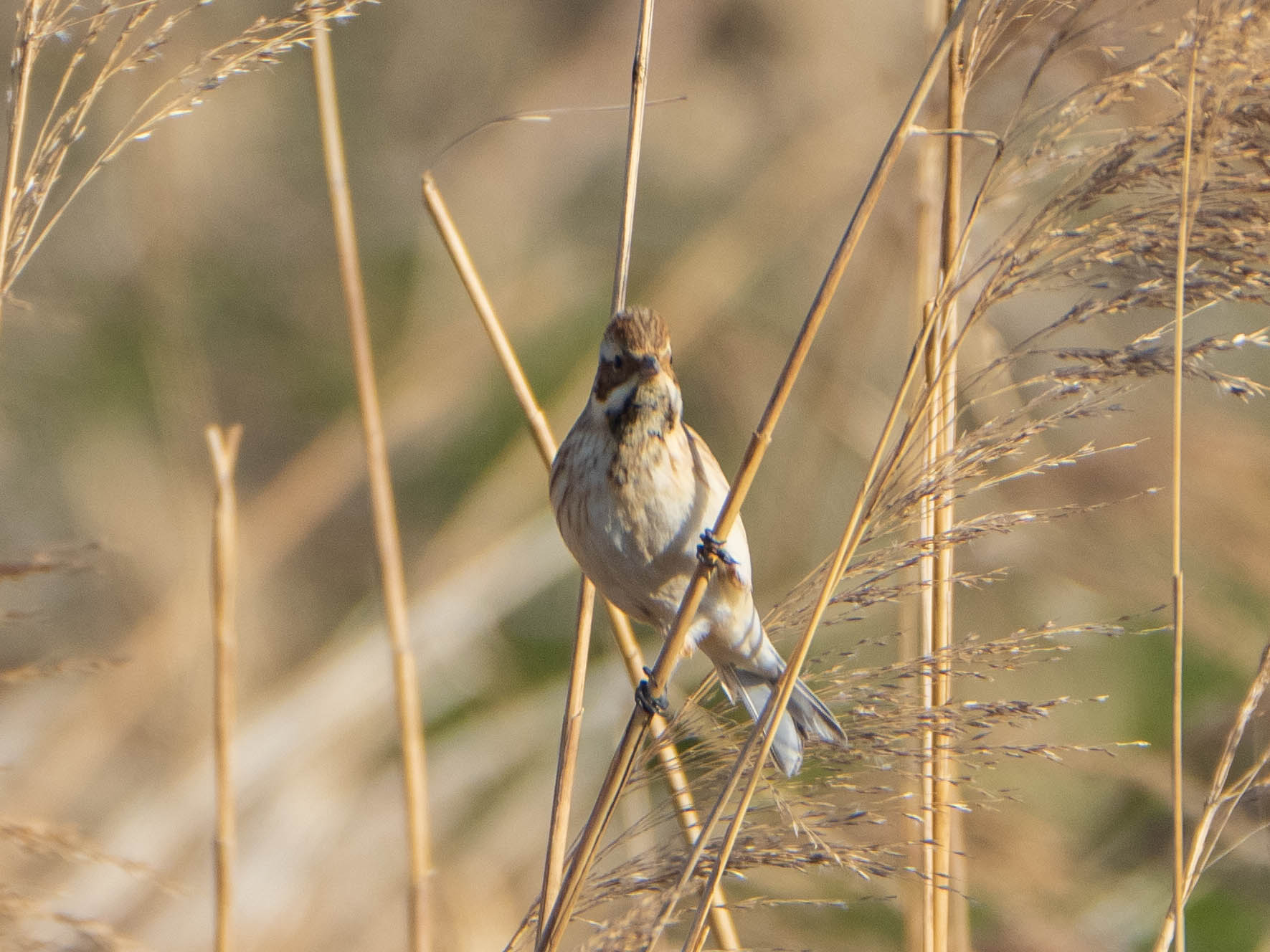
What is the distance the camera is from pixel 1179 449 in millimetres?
1366

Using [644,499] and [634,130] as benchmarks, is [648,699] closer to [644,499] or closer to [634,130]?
[644,499]

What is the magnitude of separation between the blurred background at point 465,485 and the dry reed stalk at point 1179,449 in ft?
1.34

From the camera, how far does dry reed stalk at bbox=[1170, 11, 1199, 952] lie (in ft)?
4.39

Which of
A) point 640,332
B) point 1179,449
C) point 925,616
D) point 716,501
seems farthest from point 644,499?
point 1179,449

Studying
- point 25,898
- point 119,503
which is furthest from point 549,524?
point 25,898

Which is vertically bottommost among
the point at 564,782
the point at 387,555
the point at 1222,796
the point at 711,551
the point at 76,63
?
the point at 1222,796

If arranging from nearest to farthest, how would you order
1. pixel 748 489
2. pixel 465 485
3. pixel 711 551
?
pixel 748 489
pixel 711 551
pixel 465 485

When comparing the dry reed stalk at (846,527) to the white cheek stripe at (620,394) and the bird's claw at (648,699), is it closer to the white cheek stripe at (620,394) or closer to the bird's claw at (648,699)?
the bird's claw at (648,699)

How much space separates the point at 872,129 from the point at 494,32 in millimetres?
3063

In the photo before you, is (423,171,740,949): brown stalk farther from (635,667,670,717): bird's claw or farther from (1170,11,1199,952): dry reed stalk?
(1170,11,1199,952): dry reed stalk

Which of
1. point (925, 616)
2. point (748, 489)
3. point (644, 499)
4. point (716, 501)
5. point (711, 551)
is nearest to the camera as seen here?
point (748, 489)

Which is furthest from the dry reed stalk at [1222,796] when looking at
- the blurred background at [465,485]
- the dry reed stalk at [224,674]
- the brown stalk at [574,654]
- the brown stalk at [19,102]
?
the brown stalk at [19,102]

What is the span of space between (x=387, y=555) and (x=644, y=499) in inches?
17.6

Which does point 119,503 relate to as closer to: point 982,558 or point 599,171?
point 599,171
